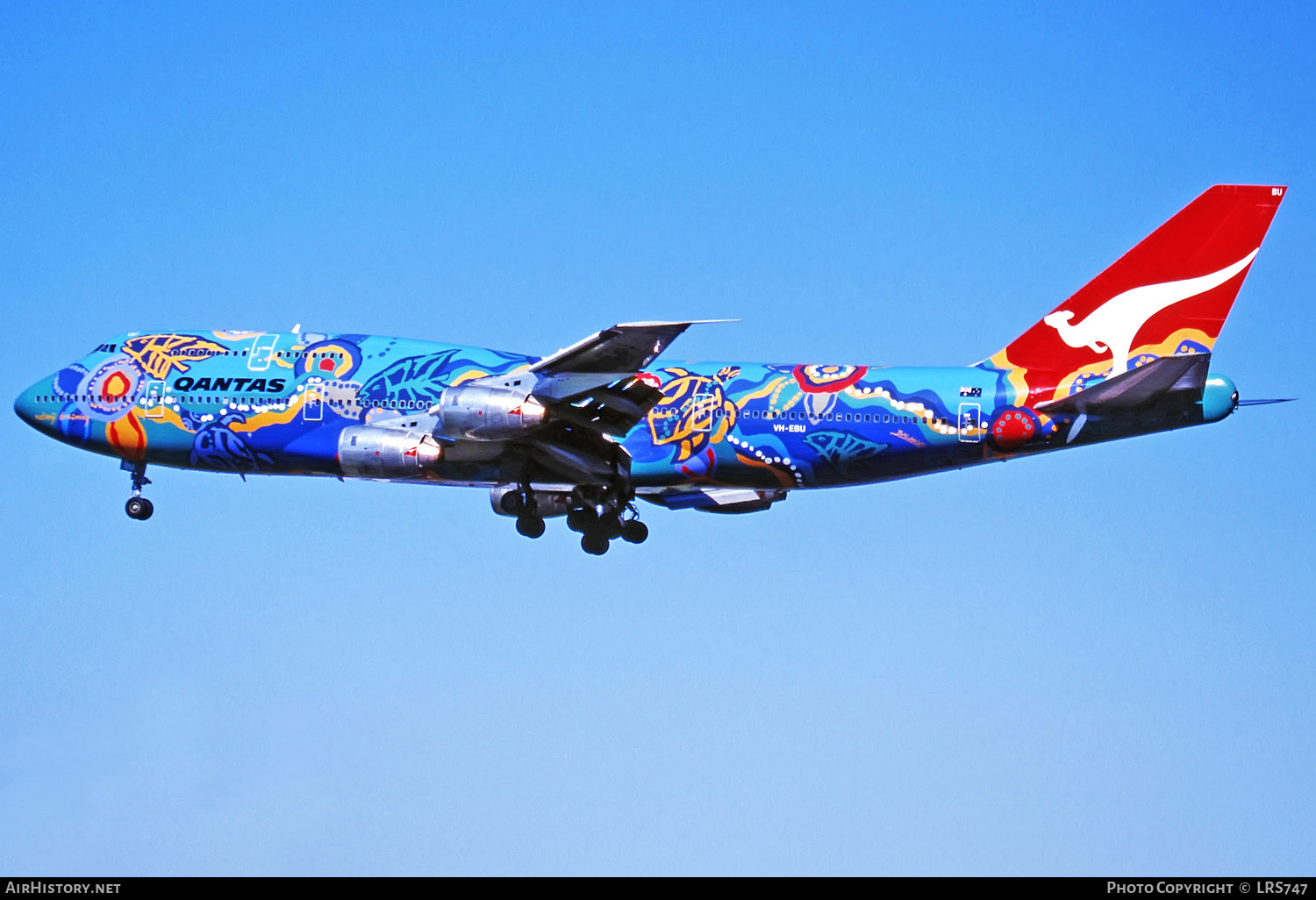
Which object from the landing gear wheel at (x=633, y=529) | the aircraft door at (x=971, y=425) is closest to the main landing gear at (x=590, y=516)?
the landing gear wheel at (x=633, y=529)

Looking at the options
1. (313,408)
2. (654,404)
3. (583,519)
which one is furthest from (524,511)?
(313,408)

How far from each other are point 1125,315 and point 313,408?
790 inches

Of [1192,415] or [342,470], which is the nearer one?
[1192,415]

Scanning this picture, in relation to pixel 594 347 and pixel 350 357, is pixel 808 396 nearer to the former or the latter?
pixel 594 347

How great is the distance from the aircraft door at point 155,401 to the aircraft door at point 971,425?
66.1 ft

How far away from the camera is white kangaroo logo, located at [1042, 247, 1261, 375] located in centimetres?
4306

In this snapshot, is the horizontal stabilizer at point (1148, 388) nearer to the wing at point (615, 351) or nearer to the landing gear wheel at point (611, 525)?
the wing at point (615, 351)

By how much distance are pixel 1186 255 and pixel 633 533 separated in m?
15.2

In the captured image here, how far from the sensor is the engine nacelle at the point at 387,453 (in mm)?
43406

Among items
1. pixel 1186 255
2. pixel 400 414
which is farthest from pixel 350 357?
pixel 1186 255

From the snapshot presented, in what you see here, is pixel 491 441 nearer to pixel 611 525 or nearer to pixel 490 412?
pixel 490 412

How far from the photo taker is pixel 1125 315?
43.6 metres

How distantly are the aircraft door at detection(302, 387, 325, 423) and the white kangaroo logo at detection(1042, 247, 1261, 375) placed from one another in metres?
18.1

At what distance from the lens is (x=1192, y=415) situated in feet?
133
